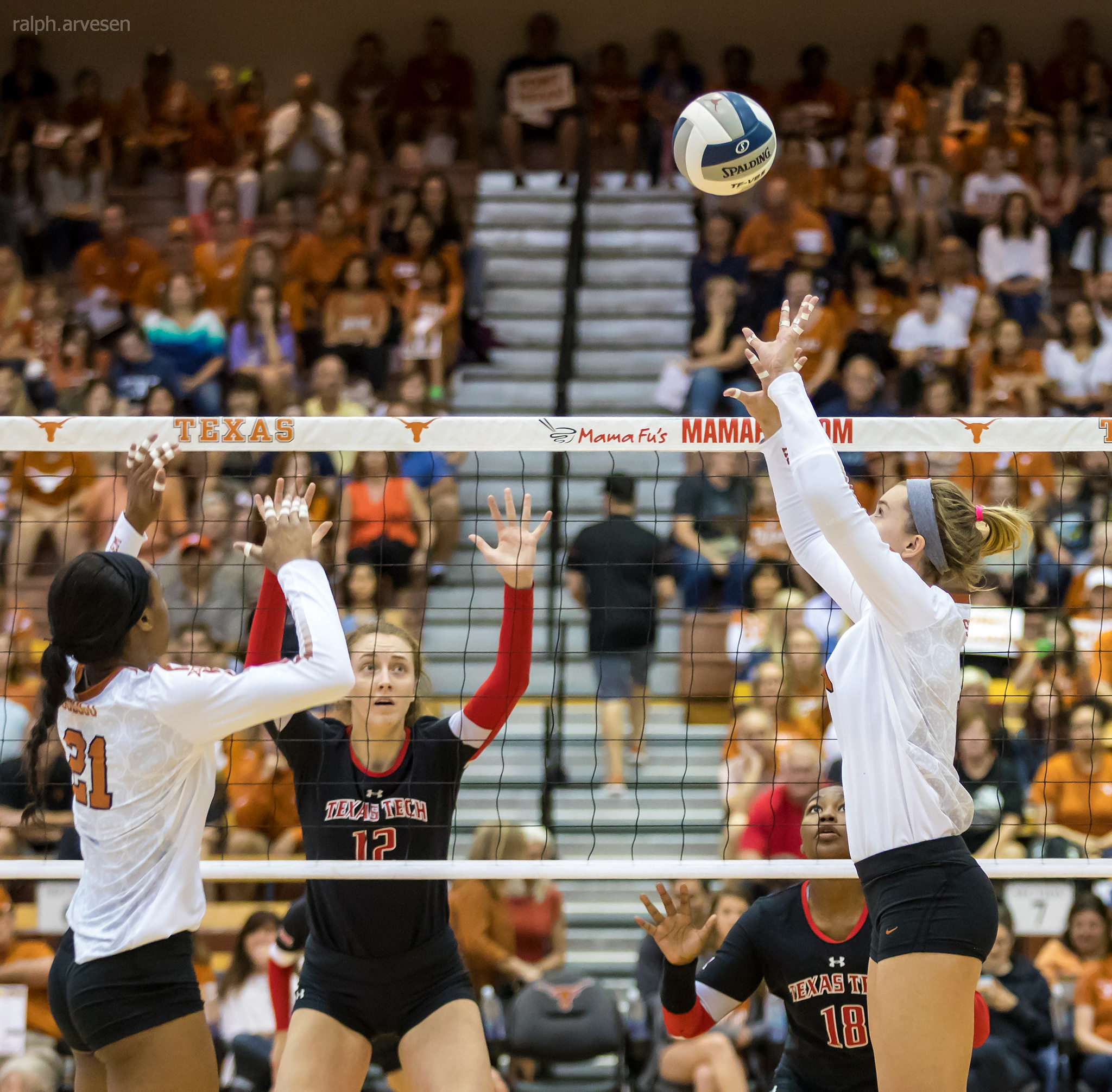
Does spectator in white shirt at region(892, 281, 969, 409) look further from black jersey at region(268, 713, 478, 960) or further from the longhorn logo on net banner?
black jersey at region(268, 713, 478, 960)

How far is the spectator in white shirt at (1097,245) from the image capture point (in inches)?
421

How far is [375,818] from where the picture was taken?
14.7ft

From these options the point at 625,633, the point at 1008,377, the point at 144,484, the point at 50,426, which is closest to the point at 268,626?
the point at 144,484

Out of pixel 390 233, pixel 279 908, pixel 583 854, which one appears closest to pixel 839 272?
pixel 390 233

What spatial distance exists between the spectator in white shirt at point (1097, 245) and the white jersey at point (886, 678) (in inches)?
312

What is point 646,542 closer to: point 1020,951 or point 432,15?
point 1020,951

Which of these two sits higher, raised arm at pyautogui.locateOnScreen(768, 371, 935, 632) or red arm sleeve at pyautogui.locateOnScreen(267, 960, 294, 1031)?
raised arm at pyautogui.locateOnScreen(768, 371, 935, 632)

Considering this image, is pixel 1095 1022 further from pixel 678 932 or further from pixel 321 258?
pixel 321 258

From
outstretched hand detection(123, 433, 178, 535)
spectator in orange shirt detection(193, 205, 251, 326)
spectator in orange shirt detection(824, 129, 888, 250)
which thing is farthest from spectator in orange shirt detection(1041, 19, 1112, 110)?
outstretched hand detection(123, 433, 178, 535)

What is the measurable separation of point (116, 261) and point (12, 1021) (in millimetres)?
6604

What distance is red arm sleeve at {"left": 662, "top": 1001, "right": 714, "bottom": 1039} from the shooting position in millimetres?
4211

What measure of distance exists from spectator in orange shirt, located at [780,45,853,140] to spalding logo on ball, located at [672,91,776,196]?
7048 mm

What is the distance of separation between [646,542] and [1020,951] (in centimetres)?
286

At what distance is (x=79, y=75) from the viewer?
500 inches
